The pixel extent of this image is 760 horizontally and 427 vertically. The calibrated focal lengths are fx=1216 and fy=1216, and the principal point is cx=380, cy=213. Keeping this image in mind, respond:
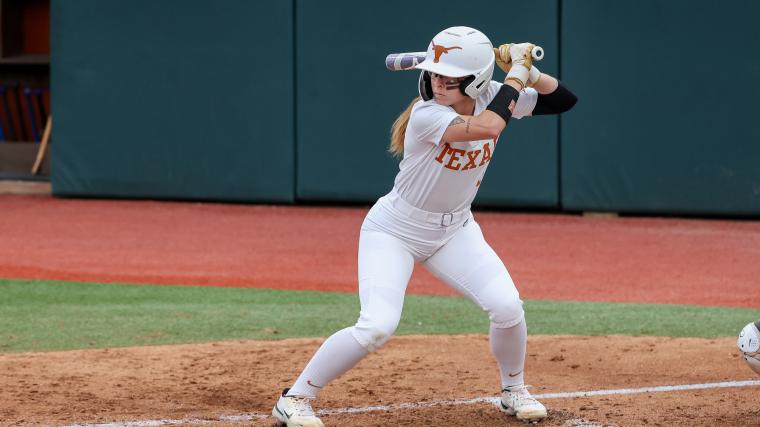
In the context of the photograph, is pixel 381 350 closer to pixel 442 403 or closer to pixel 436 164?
pixel 442 403

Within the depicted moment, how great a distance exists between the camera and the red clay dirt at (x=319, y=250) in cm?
968

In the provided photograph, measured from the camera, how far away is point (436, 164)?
16.2 feet

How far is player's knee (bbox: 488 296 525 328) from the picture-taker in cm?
499

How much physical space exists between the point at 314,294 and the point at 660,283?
9.10 feet

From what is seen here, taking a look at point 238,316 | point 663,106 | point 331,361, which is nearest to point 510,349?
point 331,361

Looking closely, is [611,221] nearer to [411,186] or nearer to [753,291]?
[753,291]

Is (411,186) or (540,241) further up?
(411,186)

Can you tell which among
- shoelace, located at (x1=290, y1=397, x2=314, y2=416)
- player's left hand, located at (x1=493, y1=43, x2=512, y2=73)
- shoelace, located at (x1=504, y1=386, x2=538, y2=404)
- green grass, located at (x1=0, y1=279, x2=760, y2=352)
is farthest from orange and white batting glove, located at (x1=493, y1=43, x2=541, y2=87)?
green grass, located at (x1=0, y1=279, x2=760, y2=352)

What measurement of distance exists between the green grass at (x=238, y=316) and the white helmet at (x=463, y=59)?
3.03 metres

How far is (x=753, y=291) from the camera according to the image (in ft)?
30.5

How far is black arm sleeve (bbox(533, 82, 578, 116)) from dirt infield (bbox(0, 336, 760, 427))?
52.7 inches

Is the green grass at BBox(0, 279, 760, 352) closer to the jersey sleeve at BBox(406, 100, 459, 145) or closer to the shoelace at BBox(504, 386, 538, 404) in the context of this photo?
the shoelace at BBox(504, 386, 538, 404)

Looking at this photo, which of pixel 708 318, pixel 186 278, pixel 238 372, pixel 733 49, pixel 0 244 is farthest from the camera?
pixel 733 49

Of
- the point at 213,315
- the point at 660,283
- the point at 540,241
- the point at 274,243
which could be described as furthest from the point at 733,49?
the point at 213,315
